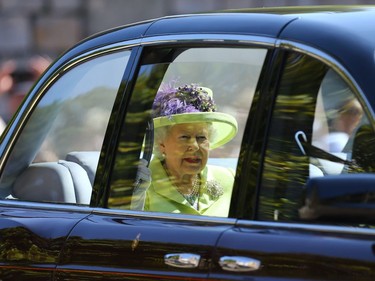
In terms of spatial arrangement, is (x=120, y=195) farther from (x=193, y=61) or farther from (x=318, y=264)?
(x=318, y=264)

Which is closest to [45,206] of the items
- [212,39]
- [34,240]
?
[34,240]

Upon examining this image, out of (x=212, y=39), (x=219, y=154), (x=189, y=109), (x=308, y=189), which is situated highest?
(x=212, y=39)

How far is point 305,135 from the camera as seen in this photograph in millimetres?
3596

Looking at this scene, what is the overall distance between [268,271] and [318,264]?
154mm

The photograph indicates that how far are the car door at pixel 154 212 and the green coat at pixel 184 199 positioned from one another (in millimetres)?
41

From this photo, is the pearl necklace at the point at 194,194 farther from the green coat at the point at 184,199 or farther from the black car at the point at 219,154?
the black car at the point at 219,154

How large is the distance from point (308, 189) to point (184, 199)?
36.0 inches

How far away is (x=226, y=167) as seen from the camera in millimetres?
3936

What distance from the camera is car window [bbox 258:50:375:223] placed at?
3.51 metres

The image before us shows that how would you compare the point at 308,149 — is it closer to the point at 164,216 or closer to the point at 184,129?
the point at 164,216

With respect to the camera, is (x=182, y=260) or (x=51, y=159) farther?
(x=51, y=159)

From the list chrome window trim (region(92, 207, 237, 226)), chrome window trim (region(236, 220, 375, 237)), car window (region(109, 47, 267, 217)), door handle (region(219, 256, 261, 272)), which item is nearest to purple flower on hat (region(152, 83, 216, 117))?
car window (region(109, 47, 267, 217))

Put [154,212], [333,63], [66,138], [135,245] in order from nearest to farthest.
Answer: [333,63] < [135,245] < [154,212] < [66,138]

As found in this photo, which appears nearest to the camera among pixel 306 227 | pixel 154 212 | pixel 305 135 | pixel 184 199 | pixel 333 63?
pixel 306 227
